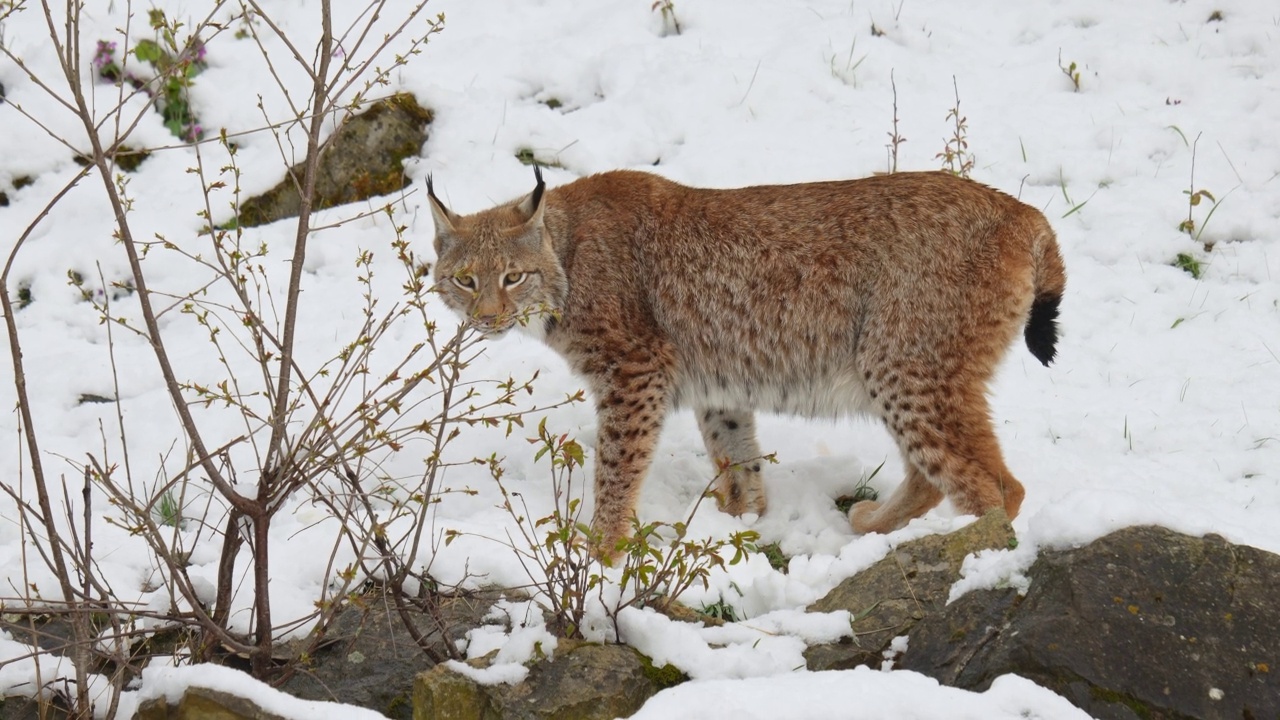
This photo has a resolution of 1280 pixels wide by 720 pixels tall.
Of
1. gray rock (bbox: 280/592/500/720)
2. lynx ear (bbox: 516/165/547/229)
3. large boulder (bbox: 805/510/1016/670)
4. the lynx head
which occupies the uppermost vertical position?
lynx ear (bbox: 516/165/547/229)

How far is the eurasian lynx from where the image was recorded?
183 inches

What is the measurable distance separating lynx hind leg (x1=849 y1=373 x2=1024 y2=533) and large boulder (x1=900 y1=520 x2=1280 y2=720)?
1397 millimetres

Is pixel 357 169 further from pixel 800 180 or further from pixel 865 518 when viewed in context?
pixel 865 518

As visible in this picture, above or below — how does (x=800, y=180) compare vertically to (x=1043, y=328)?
above

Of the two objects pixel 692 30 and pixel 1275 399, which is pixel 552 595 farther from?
pixel 692 30

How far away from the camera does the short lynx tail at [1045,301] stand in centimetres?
469

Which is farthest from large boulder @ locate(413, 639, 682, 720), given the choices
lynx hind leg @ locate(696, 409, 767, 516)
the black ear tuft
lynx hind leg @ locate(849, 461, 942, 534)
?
the black ear tuft

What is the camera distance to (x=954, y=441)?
4.65m

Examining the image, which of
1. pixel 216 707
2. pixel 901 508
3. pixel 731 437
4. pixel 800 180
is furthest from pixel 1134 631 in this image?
pixel 800 180

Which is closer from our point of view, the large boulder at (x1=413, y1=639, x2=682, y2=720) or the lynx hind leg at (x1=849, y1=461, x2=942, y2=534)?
the large boulder at (x1=413, y1=639, x2=682, y2=720)

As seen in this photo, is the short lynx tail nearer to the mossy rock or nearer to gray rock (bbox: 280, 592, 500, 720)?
gray rock (bbox: 280, 592, 500, 720)

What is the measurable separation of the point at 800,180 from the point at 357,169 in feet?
8.69

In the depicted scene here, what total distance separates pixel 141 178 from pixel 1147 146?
6.14 meters

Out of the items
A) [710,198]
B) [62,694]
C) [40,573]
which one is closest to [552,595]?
→ [62,694]
